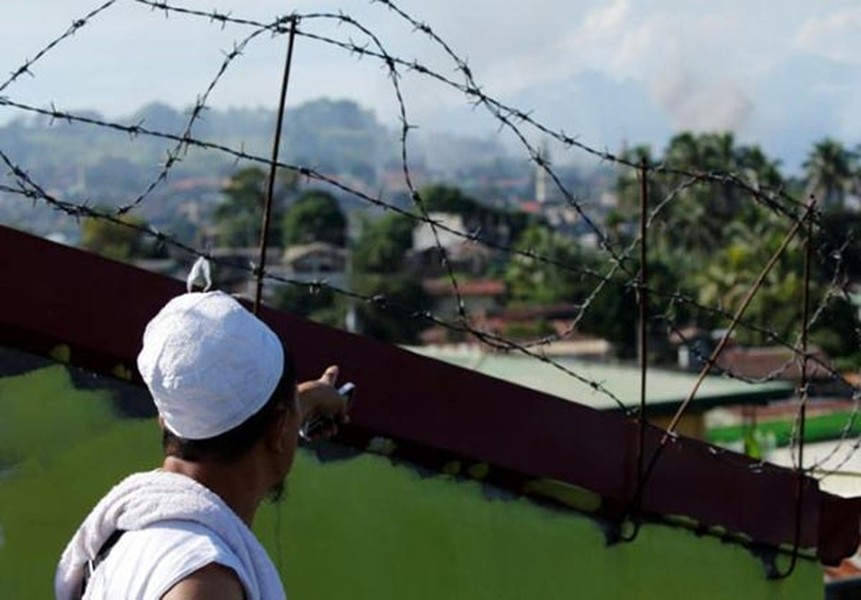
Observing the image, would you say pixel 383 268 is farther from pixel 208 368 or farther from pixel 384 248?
pixel 208 368

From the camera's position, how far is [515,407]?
3.21 metres

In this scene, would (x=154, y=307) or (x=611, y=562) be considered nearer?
(x=154, y=307)

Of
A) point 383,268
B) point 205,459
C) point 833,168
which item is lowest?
point 383,268

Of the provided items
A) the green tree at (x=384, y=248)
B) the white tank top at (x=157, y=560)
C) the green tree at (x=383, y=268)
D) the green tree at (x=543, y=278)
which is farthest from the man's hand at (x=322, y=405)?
the green tree at (x=384, y=248)

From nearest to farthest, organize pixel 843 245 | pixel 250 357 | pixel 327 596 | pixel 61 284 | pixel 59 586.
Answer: pixel 250 357 → pixel 59 586 → pixel 61 284 → pixel 327 596 → pixel 843 245

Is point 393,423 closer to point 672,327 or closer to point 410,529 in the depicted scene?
point 410,529

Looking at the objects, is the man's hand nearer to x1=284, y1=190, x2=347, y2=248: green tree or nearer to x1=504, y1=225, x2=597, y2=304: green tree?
x1=504, y1=225, x2=597, y2=304: green tree

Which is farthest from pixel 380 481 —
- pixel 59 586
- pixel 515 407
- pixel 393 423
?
pixel 59 586

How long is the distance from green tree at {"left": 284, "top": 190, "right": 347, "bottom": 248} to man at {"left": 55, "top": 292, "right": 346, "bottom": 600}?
84525mm

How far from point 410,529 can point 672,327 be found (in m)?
0.76

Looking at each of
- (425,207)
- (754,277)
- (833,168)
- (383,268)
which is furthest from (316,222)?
(425,207)

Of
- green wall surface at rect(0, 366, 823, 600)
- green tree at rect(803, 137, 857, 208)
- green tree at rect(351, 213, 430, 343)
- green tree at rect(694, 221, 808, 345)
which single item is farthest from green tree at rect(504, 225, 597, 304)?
green wall surface at rect(0, 366, 823, 600)

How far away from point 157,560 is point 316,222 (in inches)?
3429

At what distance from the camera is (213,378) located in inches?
70.0
